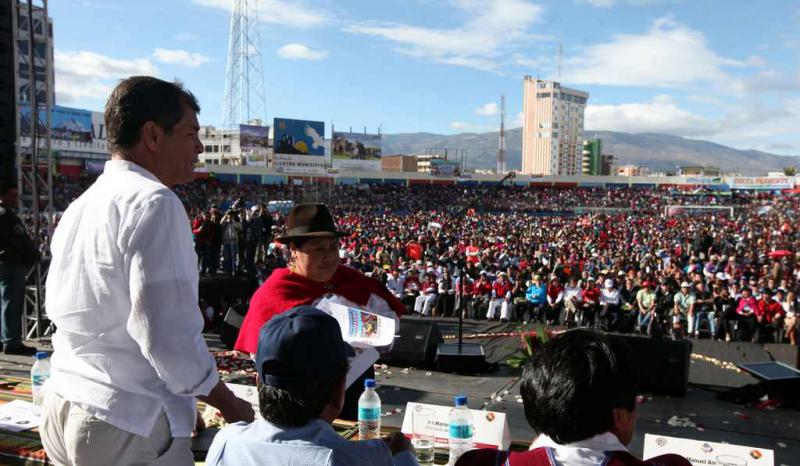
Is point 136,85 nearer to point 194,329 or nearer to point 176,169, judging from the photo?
point 176,169

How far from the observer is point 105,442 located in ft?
4.79

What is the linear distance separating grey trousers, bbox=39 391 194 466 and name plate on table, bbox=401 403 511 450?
1197 millimetres

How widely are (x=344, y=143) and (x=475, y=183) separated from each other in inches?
686

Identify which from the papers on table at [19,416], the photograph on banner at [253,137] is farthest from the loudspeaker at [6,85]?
the photograph on banner at [253,137]

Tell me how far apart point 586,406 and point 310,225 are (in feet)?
5.75

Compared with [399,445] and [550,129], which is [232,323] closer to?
[399,445]

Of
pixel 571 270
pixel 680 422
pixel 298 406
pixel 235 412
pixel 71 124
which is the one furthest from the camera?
pixel 71 124

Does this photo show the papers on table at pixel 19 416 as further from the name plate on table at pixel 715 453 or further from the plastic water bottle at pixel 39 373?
the name plate on table at pixel 715 453

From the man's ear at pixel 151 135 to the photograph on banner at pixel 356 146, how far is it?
190 ft

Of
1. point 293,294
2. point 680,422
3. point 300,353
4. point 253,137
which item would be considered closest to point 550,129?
point 253,137

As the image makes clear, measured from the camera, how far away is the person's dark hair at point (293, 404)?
4.40 ft

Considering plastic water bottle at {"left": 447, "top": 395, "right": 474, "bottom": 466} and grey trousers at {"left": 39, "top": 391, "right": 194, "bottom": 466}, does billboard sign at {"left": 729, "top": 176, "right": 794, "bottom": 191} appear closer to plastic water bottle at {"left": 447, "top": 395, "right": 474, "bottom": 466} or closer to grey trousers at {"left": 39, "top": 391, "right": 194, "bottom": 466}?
plastic water bottle at {"left": 447, "top": 395, "right": 474, "bottom": 466}

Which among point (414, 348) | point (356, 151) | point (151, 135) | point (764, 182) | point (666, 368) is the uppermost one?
point (356, 151)

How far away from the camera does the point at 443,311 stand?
1496 cm
